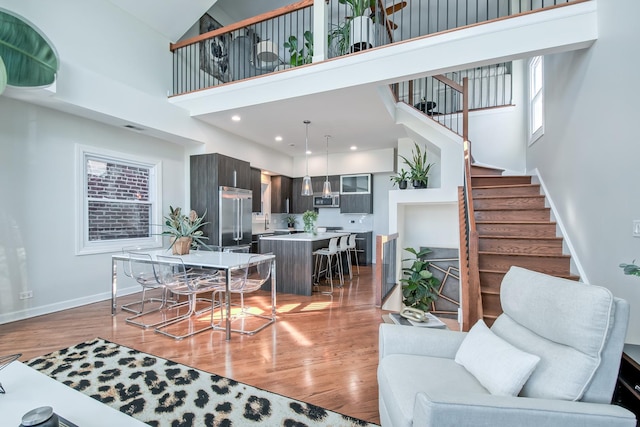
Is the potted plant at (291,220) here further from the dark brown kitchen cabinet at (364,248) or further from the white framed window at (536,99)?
the white framed window at (536,99)

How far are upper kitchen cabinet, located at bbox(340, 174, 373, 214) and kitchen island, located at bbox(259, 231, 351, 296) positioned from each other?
288 cm

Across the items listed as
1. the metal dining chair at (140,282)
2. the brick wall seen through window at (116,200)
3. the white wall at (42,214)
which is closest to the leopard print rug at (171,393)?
the metal dining chair at (140,282)

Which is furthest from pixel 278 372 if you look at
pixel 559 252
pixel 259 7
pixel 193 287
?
pixel 259 7

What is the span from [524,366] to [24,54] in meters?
4.80

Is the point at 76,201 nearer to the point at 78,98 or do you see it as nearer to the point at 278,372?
the point at 78,98

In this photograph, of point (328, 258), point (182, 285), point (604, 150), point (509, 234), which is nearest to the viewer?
point (604, 150)

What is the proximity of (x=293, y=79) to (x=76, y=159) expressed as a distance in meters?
3.17

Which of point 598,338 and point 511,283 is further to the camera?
point 511,283

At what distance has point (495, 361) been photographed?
1.47 m

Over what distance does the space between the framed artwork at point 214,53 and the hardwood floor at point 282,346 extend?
4.68 meters

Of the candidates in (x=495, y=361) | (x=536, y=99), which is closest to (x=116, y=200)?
(x=495, y=361)

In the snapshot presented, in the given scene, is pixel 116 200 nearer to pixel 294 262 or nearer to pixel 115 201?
pixel 115 201

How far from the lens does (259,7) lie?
22.9 ft

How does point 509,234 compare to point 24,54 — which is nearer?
point 24,54
